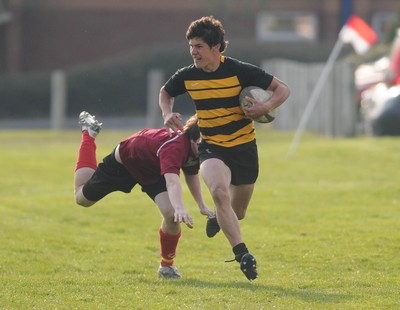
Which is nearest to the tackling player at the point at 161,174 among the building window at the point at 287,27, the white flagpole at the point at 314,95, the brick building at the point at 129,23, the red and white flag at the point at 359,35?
the white flagpole at the point at 314,95

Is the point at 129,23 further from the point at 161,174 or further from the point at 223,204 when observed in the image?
the point at 223,204

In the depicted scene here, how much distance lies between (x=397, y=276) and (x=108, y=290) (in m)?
2.29

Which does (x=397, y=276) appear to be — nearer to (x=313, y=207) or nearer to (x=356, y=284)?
(x=356, y=284)

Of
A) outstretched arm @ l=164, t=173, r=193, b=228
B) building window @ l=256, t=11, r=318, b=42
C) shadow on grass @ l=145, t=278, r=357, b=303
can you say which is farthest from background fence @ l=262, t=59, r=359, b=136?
building window @ l=256, t=11, r=318, b=42

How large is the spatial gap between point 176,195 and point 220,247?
8.71 feet

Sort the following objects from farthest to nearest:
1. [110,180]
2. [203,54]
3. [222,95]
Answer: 1. [110,180]
2. [222,95]
3. [203,54]

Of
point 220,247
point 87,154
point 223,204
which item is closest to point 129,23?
point 220,247

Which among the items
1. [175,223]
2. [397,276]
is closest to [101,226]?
[175,223]

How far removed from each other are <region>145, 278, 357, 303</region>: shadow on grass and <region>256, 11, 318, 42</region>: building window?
38.8 meters

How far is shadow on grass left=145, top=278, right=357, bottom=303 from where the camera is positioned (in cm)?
816

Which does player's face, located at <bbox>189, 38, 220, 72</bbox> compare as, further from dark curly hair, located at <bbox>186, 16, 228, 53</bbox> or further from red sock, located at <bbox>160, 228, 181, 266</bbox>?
red sock, located at <bbox>160, 228, 181, 266</bbox>

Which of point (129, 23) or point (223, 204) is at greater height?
point (129, 23)

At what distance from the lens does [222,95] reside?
8945 mm

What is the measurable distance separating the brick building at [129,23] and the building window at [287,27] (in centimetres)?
4
